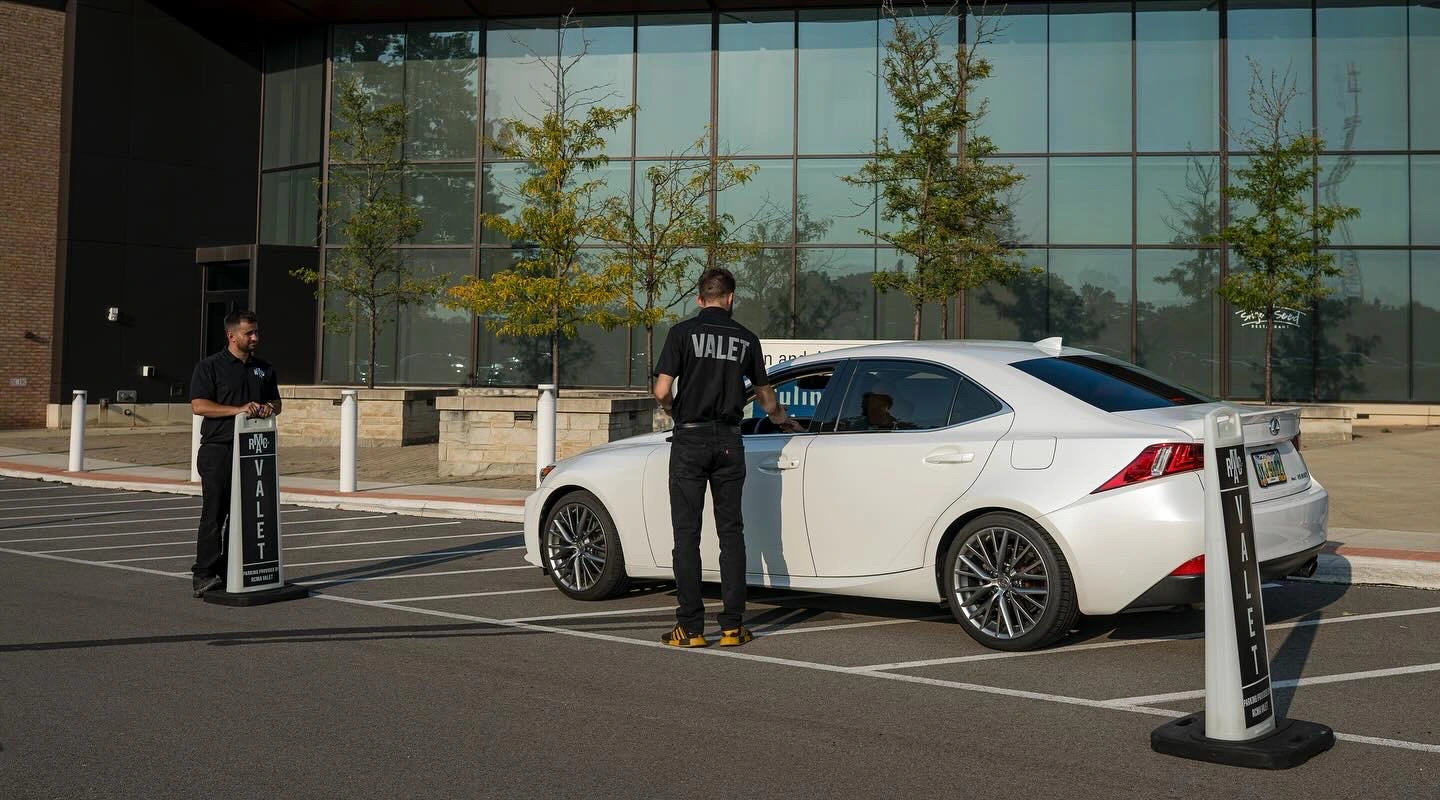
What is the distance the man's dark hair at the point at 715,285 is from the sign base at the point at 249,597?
3.47 meters

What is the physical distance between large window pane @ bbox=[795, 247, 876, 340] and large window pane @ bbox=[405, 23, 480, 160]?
744 cm

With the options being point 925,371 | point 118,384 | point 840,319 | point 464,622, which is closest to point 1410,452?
point 840,319

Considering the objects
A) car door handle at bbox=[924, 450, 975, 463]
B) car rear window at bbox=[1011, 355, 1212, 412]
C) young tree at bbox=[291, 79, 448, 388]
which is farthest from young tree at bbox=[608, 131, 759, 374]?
car door handle at bbox=[924, 450, 975, 463]

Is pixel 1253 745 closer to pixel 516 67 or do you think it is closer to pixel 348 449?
pixel 348 449

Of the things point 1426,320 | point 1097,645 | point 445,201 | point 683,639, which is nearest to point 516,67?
point 445,201

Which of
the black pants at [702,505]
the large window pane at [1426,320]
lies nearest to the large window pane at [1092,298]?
the large window pane at [1426,320]

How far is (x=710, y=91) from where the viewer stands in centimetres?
2566

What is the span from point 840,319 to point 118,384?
611 inches

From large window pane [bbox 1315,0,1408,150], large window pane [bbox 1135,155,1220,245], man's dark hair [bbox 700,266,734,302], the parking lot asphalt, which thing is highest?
large window pane [bbox 1315,0,1408,150]

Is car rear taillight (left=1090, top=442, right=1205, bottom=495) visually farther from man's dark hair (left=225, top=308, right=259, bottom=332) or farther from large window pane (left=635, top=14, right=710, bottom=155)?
large window pane (left=635, top=14, right=710, bottom=155)

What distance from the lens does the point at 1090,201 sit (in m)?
24.0

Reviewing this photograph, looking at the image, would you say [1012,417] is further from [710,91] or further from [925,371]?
[710,91]

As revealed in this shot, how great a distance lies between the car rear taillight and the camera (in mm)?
5957

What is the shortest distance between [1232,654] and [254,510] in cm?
584
